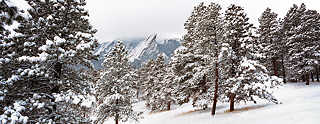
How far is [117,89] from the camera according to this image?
18.4 metres

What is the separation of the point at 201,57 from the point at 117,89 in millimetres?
9158

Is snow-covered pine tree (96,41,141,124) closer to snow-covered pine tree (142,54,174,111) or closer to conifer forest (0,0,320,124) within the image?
conifer forest (0,0,320,124)

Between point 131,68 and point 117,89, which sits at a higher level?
point 131,68

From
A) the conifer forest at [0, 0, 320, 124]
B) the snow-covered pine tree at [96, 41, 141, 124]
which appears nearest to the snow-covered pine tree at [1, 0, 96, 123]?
the conifer forest at [0, 0, 320, 124]

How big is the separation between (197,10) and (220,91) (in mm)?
11698

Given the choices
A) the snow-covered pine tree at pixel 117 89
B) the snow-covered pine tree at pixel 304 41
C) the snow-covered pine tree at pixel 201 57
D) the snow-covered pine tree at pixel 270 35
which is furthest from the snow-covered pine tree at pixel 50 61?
the snow-covered pine tree at pixel 270 35

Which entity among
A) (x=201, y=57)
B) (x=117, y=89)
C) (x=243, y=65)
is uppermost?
(x=201, y=57)

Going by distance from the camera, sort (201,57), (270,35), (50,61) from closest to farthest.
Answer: (50,61) → (201,57) → (270,35)

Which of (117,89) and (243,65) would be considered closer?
(243,65)

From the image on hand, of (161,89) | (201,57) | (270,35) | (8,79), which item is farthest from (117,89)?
(270,35)

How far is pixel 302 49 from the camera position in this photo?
1005 inches

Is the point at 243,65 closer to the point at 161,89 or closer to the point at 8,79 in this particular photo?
the point at 8,79

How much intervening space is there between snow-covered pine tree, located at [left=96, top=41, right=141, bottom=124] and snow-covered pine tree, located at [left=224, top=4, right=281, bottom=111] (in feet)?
30.0

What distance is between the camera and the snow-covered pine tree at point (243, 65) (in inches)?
571
